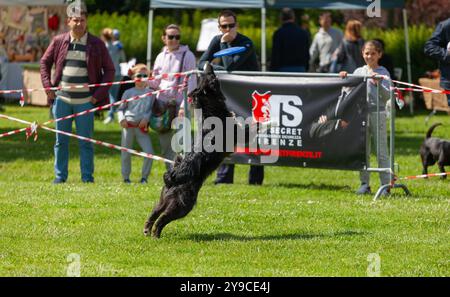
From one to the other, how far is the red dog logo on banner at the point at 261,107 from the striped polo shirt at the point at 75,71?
218 centimetres

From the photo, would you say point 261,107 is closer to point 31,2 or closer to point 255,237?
point 255,237

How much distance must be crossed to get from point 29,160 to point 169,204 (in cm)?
790

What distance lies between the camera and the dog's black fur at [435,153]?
48.3 ft

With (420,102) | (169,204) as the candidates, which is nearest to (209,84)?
(169,204)

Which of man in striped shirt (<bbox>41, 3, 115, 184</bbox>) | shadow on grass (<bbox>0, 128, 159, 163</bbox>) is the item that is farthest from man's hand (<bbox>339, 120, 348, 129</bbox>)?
shadow on grass (<bbox>0, 128, 159, 163</bbox>)

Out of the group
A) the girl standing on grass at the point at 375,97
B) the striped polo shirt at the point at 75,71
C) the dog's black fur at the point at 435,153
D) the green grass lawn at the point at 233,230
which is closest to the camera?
the green grass lawn at the point at 233,230

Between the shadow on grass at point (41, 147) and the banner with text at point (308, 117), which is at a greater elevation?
the banner with text at point (308, 117)

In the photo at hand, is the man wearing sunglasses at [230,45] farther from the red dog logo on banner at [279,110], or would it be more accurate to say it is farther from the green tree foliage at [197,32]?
the green tree foliage at [197,32]

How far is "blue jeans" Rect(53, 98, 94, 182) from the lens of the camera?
13578mm

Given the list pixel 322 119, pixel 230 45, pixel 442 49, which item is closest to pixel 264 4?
pixel 230 45

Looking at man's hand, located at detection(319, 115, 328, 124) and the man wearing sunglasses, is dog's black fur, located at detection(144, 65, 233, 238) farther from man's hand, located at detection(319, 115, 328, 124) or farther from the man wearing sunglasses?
the man wearing sunglasses

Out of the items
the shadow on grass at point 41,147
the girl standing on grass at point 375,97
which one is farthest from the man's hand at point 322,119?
the shadow on grass at point 41,147

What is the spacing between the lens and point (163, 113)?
45.2 ft
